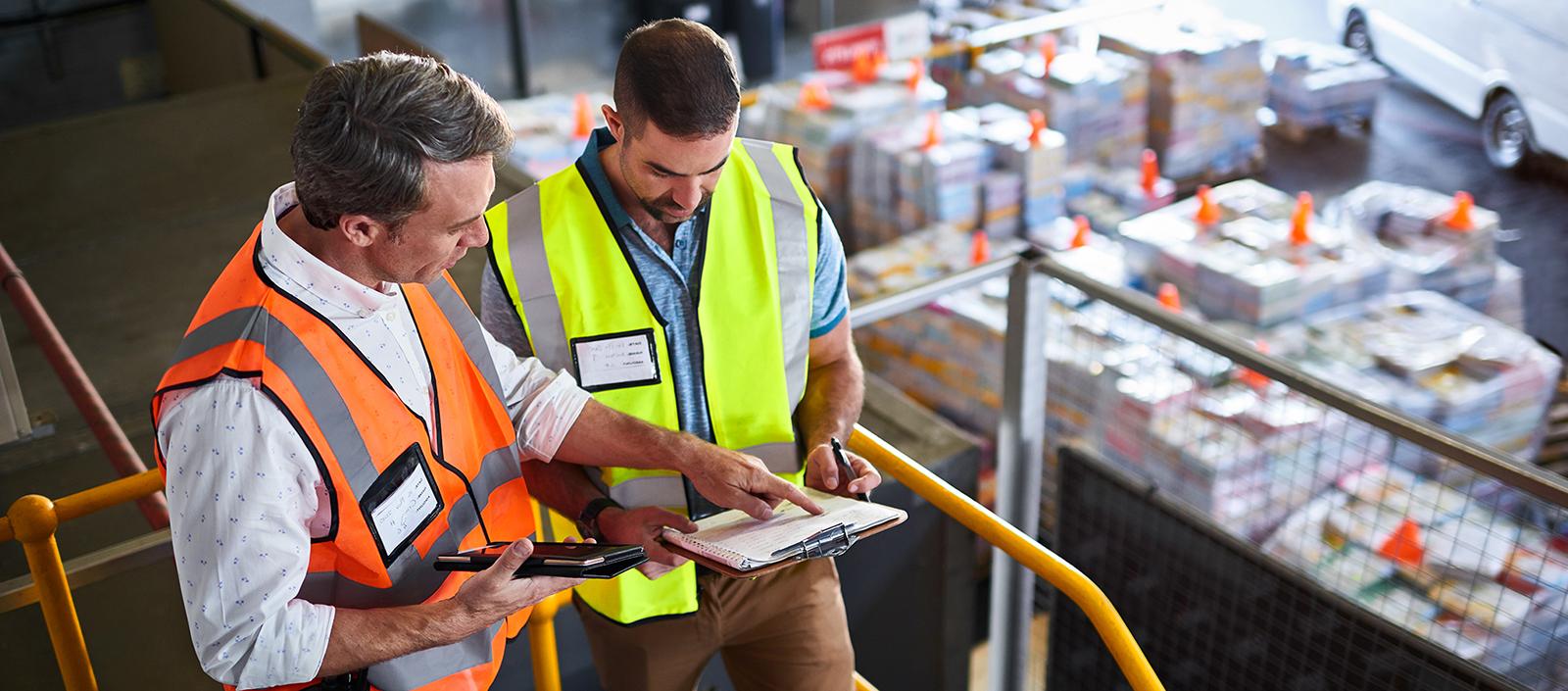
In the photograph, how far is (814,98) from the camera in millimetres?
6906

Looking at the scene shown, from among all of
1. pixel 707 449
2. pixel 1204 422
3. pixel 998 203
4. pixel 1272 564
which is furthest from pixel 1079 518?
pixel 998 203

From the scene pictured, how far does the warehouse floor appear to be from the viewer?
288 cm

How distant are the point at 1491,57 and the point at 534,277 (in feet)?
24.9

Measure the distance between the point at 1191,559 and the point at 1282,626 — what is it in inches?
10.7

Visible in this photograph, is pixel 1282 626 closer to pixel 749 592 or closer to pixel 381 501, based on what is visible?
pixel 749 592

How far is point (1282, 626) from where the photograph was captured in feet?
10.2

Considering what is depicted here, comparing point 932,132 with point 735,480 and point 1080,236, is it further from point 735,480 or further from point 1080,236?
point 735,480

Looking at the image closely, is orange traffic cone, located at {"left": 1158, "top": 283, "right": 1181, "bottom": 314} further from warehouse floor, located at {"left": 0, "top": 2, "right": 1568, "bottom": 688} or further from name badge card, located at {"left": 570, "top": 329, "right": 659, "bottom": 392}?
name badge card, located at {"left": 570, "top": 329, "right": 659, "bottom": 392}

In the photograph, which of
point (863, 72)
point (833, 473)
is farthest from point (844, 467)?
point (863, 72)

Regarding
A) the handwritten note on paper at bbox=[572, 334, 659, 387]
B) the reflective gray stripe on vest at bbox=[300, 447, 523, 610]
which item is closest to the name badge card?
the handwritten note on paper at bbox=[572, 334, 659, 387]

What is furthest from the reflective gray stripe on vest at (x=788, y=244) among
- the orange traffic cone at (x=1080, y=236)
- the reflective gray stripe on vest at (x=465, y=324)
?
the orange traffic cone at (x=1080, y=236)

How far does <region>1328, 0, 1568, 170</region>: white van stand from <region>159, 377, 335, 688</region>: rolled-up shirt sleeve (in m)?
7.64

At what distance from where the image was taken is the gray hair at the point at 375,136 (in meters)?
1.61

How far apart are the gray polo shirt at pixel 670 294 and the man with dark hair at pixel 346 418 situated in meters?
0.34
